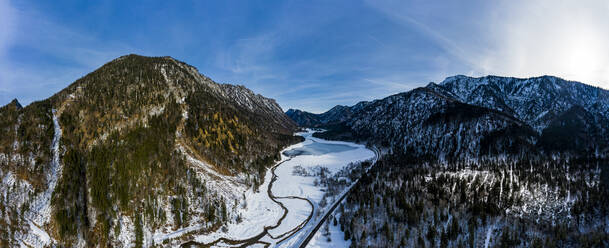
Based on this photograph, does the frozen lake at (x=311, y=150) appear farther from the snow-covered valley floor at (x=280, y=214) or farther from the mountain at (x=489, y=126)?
the snow-covered valley floor at (x=280, y=214)

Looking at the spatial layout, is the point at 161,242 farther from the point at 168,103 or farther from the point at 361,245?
the point at 168,103

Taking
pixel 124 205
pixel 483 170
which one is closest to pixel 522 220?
pixel 483 170

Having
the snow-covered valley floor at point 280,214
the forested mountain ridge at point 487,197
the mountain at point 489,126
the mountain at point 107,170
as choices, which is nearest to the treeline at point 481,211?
the forested mountain ridge at point 487,197

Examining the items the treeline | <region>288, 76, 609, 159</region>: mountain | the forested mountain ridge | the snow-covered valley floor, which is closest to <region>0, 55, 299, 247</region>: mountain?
the snow-covered valley floor

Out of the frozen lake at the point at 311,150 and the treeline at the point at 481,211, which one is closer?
the treeline at the point at 481,211

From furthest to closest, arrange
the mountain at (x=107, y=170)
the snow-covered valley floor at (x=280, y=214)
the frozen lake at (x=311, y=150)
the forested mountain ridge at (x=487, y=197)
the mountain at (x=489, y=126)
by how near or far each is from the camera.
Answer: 1. the frozen lake at (x=311, y=150)
2. the mountain at (x=489, y=126)
3. the snow-covered valley floor at (x=280, y=214)
4. the forested mountain ridge at (x=487, y=197)
5. the mountain at (x=107, y=170)

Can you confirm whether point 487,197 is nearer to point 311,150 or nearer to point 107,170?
point 107,170

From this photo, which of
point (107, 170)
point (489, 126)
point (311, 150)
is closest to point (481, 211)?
point (107, 170)

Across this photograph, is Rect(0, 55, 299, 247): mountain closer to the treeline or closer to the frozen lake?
the treeline
